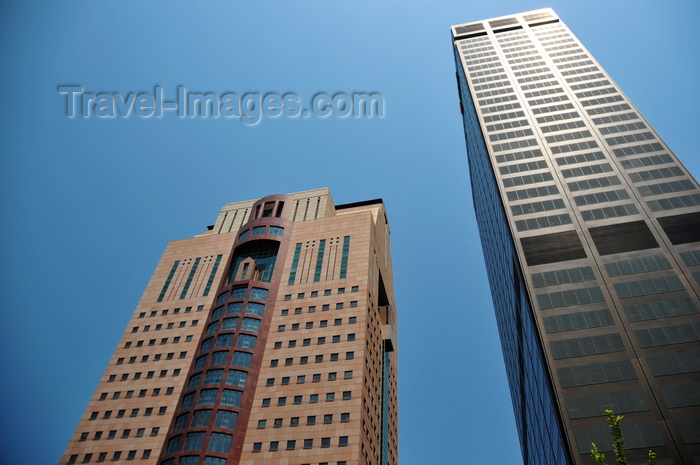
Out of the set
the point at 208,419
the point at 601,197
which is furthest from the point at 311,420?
the point at 601,197

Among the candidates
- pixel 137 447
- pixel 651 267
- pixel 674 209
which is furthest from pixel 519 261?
pixel 137 447

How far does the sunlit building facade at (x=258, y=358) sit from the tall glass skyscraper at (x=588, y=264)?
25498 millimetres

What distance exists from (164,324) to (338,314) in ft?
113

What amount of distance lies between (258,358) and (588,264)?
5257cm

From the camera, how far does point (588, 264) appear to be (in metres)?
66.2

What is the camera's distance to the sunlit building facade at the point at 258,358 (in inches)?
2603

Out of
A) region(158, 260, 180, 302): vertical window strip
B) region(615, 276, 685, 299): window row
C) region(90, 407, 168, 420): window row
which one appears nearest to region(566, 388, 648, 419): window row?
region(615, 276, 685, 299): window row

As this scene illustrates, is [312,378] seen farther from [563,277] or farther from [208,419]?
[563,277]

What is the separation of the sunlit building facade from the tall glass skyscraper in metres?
25.5

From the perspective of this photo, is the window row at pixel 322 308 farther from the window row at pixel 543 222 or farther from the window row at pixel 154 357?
the window row at pixel 543 222

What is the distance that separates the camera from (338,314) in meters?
79.4

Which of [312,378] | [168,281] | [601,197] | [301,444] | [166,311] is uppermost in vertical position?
[601,197]

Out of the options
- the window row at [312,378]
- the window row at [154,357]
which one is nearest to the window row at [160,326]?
the window row at [154,357]

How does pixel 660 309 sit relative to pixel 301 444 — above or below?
above
